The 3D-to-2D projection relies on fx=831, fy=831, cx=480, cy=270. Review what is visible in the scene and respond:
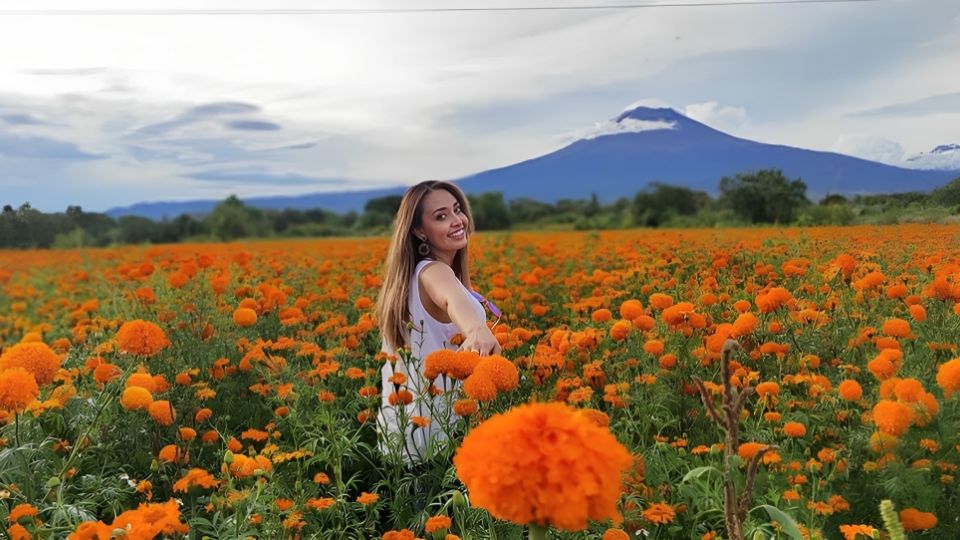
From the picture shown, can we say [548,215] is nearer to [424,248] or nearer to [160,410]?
[424,248]

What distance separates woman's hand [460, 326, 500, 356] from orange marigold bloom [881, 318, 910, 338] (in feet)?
2.27

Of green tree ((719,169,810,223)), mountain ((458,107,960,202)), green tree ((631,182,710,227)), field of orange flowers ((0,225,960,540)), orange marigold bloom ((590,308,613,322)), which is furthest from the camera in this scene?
green tree ((631,182,710,227))

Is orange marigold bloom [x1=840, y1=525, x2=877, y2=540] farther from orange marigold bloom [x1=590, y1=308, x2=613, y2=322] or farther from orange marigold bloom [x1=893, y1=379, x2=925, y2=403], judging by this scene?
orange marigold bloom [x1=590, y1=308, x2=613, y2=322]

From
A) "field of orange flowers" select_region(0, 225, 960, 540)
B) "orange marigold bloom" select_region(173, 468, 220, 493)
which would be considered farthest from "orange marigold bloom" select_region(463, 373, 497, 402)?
"orange marigold bloom" select_region(173, 468, 220, 493)

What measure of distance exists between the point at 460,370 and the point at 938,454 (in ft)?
2.37

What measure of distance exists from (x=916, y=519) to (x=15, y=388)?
1.42 metres

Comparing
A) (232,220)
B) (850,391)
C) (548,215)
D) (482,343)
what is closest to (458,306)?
(482,343)

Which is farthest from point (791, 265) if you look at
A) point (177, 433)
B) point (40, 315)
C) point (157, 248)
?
point (157, 248)

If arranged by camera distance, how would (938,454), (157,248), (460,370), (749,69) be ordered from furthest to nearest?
(157,248), (749,69), (460,370), (938,454)

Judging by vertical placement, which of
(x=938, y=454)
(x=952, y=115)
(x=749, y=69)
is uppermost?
(x=749, y=69)

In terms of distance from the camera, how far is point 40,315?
3607 millimetres

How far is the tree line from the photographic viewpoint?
6.77 ft

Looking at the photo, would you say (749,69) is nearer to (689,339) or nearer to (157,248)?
(689,339)

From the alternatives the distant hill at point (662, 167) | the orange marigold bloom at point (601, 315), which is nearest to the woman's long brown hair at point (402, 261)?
the distant hill at point (662, 167)
